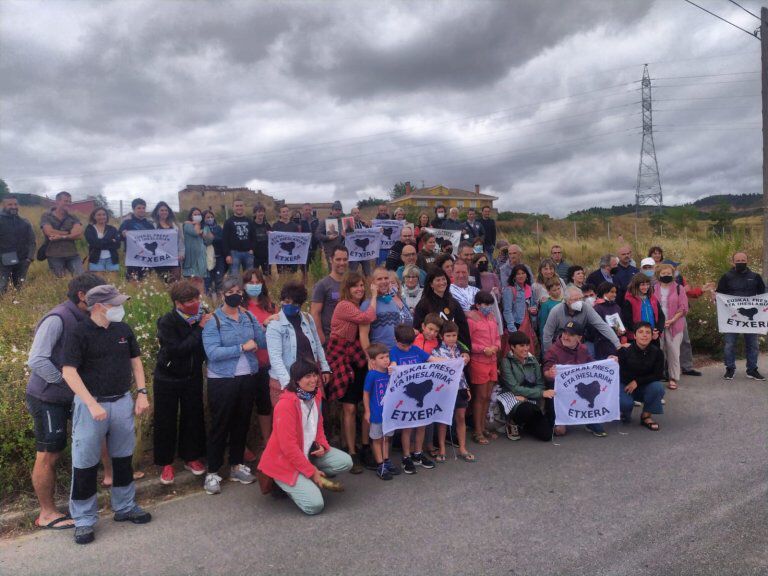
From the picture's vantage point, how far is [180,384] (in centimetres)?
556

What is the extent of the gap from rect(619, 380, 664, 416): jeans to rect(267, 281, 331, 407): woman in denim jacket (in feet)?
13.5

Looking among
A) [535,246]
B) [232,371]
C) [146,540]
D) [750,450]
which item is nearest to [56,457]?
[146,540]

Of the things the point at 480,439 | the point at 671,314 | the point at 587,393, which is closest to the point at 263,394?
the point at 480,439

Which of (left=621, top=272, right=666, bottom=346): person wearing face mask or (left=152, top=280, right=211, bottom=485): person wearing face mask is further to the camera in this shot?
(left=621, top=272, right=666, bottom=346): person wearing face mask

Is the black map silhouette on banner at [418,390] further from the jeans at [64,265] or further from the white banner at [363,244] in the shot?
the jeans at [64,265]

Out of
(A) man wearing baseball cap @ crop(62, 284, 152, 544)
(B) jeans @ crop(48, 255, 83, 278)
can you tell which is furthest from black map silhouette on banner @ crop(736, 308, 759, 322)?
(B) jeans @ crop(48, 255, 83, 278)

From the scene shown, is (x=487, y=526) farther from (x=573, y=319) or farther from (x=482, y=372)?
(x=573, y=319)

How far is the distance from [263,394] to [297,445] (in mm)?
1150

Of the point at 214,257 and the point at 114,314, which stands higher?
the point at 214,257

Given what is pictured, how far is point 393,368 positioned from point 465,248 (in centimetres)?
333

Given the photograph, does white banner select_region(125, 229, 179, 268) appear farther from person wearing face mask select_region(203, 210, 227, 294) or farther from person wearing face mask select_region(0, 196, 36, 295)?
person wearing face mask select_region(0, 196, 36, 295)

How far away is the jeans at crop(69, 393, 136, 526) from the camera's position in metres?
4.52

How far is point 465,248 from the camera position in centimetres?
856

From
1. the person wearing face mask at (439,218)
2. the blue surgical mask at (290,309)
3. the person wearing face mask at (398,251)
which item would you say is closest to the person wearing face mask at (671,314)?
the person wearing face mask at (398,251)
